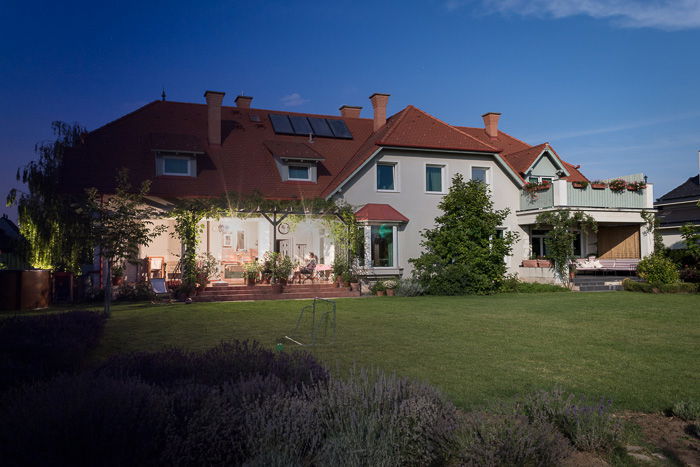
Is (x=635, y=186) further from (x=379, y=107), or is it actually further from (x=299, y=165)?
(x=299, y=165)

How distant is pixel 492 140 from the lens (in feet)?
105

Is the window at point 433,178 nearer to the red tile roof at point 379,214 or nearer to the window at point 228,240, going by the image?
the red tile roof at point 379,214

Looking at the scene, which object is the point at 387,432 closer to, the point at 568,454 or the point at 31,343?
the point at 568,454

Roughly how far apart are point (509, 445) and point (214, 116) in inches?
960

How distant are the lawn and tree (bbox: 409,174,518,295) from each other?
3298mm

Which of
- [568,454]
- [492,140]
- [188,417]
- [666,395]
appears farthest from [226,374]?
[492,140]

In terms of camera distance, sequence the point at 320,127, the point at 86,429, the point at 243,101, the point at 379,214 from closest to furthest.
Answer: the point at 86,429 → the point at 379,214 → the point at 320,127 → the point at 243,101

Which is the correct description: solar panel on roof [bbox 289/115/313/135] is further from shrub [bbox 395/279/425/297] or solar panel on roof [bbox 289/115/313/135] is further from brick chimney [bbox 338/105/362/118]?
shrub [bbox 395/279/425/297]

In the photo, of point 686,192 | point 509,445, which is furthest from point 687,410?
point 686,192

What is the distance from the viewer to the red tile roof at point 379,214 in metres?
24.8

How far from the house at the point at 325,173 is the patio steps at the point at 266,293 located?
2.63 meters

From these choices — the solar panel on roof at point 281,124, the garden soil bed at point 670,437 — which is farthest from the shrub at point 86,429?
the solar panel on roof at point 281,124

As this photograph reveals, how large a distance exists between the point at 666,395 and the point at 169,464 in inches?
224

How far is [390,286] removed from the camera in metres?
23.0
